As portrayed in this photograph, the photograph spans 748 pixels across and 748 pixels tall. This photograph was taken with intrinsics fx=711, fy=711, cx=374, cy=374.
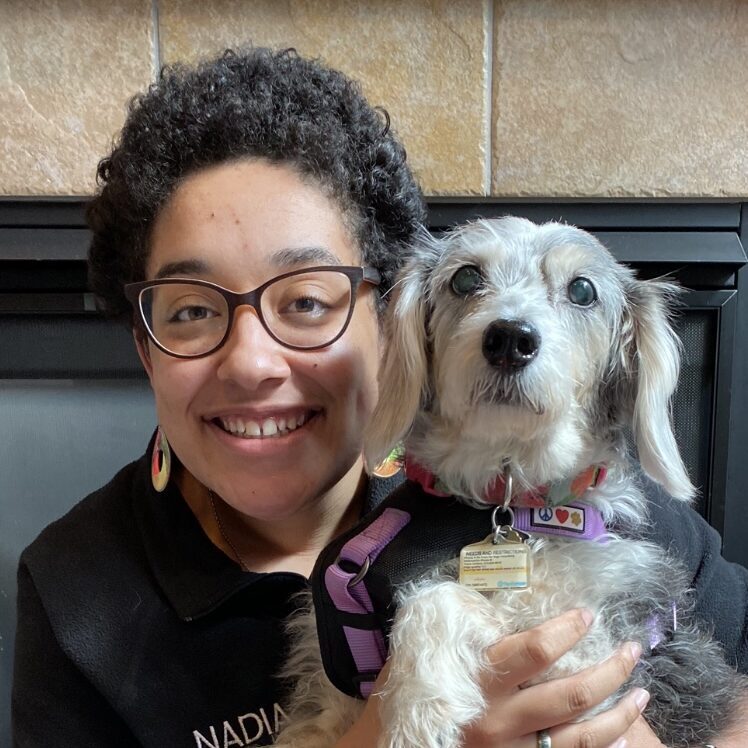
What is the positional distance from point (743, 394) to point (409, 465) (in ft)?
3.52

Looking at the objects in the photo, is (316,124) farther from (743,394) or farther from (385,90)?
(743,394)

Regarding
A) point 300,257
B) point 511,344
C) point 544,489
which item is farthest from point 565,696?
point 300,257

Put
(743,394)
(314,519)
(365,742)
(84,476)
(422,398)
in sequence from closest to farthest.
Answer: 1. (365,742)
2. (422,398)
3. (314,519)
4. (743,394)
5. (84,476)

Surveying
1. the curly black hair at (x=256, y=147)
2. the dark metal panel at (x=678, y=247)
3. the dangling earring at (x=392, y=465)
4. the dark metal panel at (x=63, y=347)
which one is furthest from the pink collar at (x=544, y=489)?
the dark metal panel at (x=63, y=347)

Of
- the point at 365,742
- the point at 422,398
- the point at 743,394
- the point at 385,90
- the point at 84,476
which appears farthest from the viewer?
the point at 84,476

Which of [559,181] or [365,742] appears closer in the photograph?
[365,742]

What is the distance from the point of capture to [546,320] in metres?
0.87

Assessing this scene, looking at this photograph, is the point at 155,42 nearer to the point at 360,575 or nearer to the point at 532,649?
the point at 360,575

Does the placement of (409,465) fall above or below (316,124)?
below

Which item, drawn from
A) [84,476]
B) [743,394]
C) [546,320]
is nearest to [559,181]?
[743,394]

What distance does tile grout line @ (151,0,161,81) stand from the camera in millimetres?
1536

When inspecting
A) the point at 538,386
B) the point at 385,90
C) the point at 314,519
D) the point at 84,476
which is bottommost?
the point at 84,476

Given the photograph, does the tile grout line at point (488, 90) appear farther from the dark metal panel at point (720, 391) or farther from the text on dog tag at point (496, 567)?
the text on dog tag at point (496, 567)

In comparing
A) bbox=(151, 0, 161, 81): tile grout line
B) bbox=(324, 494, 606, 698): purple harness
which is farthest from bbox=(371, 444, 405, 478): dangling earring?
bbox=(151, 0, 161, 81): tile grout line
